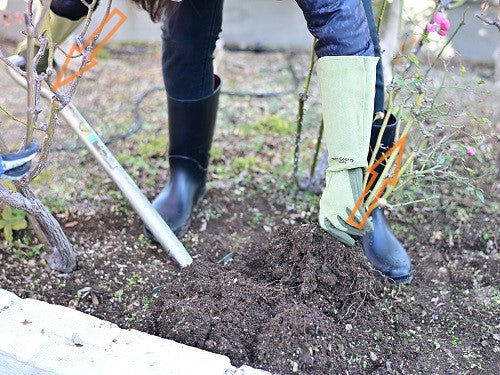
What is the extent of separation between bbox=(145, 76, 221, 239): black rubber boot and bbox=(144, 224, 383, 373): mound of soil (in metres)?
0.39

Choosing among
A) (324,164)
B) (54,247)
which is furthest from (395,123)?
(54,247)

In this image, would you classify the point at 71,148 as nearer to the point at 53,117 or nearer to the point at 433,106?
the point at 53,117

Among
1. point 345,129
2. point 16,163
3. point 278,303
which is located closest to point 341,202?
point 345,129

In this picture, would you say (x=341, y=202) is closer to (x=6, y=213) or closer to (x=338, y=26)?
(x=338, y=26)

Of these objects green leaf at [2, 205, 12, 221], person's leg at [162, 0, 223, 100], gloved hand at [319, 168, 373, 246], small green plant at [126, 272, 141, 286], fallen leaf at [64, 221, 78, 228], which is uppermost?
person's leg at [162, 0, 223, 100]

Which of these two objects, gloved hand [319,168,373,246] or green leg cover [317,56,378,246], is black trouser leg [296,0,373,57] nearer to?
green leg cover [317,56,378,246]

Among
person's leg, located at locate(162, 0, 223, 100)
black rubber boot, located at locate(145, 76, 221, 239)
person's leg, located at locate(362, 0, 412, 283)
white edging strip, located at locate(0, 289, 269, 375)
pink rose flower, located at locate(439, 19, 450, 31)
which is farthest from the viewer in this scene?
black rubber boot, located at locate(145, 76, 221, 239)

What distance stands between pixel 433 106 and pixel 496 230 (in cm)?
65

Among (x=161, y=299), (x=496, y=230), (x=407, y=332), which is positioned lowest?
(x=496, y=230)

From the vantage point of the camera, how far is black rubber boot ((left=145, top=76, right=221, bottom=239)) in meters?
1.98

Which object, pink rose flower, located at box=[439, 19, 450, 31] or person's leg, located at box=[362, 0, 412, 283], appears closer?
pink rose flower, located at box=[439, 19, 450, 31]

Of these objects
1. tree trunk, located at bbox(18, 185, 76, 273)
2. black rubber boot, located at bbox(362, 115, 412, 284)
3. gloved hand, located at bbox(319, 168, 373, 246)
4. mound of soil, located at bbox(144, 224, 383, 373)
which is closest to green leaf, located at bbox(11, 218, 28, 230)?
tree trunk, located at bbox(18, 185, 76, 273)

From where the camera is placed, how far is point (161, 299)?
1562 mm

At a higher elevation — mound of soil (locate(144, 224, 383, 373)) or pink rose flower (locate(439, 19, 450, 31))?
pink rose flower (locate(439, 19, 450, 31))
